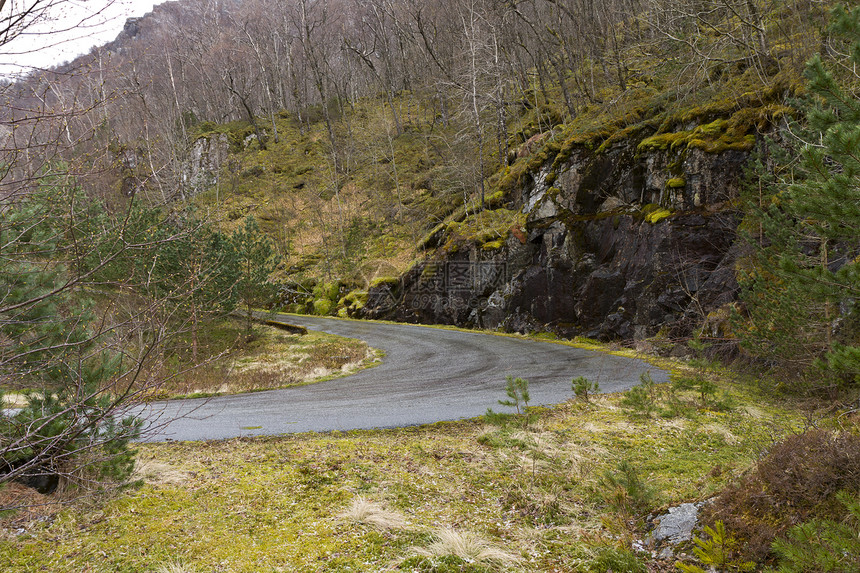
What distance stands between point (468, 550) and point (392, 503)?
119cm

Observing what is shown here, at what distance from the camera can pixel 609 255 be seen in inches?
742

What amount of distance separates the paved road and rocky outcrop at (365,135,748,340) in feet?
8.50

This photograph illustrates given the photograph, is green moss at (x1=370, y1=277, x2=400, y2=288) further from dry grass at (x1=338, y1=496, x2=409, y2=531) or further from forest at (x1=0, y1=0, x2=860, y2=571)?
dry grass at (x1=338, y1=496, x2=409, y2=531)

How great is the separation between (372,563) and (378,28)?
204 ft

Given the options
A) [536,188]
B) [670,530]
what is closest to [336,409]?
[670,530]

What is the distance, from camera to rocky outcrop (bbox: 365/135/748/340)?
49.9 feet

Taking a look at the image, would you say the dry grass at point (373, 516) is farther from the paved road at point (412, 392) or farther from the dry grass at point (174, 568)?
the paved road at point (412, 392)

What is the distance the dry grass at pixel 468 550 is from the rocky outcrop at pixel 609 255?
37.7ft

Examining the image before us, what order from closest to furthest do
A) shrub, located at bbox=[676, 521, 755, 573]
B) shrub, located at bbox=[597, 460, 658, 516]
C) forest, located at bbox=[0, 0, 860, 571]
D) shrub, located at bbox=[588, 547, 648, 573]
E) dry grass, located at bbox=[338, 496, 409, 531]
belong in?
shrub, located at bbox=[676, 521, 755, 573] → shrub, located at bbox=[588, 547, 648, 573] → forest, located at bbox=[0, 0, 860, 571] → shrub, located at bbox=[597, 460, 658, 516] → dry grass, located at bbox=[338, 496, 409, 531]

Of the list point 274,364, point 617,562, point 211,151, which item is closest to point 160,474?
point 617,562

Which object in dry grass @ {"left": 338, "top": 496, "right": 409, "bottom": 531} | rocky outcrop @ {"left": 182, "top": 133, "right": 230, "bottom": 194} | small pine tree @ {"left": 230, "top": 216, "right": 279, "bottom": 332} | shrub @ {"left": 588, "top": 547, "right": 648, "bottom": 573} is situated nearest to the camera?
shrub @ {"left": 588, "top": 547, "right": 648, "bottom": 573}

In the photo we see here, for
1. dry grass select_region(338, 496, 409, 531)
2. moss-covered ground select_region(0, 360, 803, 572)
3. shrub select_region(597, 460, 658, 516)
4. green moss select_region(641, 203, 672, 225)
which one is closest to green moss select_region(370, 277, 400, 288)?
green moss select_region(641, 203, 672, 225)

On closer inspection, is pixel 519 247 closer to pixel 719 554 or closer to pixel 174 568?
pixel 719 554

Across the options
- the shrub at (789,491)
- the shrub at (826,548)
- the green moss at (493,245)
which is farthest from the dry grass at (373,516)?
the green moss at (493,245)
